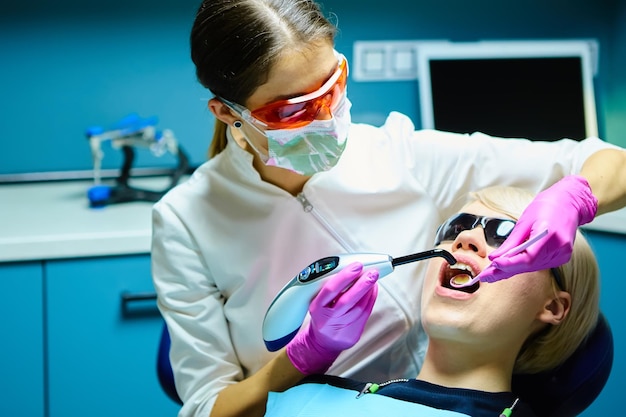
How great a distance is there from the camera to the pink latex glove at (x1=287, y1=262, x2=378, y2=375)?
137 cm

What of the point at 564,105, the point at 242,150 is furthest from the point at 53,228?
the point at 564,105

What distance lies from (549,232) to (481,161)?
0.43 meters

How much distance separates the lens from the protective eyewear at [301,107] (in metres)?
1.40

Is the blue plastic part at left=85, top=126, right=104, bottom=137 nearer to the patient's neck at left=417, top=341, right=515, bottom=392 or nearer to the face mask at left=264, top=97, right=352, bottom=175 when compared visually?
the face mask at left=264, top=97, right=352, bottom=175

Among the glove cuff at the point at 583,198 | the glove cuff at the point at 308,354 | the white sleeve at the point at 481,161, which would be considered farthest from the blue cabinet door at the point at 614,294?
the glove cuff at the point at 308,354

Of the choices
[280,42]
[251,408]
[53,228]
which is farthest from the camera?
[53,228]

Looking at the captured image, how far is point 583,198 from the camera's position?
1347 mm

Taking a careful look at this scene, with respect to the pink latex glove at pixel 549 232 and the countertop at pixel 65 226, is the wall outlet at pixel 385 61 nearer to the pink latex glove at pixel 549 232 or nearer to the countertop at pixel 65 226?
the countertop at pixel 65 226

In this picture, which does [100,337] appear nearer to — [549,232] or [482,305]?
[482,305]

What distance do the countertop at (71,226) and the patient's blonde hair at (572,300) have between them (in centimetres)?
78

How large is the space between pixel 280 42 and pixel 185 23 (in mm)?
1388

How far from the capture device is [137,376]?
2289 millimetres

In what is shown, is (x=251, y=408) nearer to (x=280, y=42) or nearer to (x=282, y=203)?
(x=282, y=203)

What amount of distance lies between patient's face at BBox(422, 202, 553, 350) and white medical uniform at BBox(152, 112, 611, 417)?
0.13 metres
